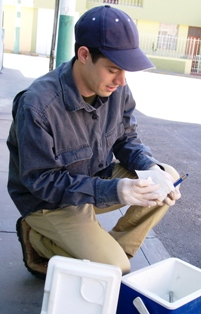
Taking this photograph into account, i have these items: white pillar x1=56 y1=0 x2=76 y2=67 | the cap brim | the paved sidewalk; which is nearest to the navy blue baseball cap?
the cap brim

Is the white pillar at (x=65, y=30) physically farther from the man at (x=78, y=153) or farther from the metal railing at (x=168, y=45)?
the metal railing at (x=168, y=45)

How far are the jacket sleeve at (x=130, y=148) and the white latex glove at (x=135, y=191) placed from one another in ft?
1.82

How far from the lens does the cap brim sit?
2.48m

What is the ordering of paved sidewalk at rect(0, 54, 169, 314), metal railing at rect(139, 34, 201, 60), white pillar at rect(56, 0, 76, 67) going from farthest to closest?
metal railing at rect(139, 34, 201, 60) → white pillar at rect(56, 0, 76, 67) → paved sidewalk at rect(0, 54, 169, 314)

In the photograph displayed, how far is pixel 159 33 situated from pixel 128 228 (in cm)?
2847

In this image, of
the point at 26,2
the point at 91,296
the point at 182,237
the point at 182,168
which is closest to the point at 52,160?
the point at 91,296

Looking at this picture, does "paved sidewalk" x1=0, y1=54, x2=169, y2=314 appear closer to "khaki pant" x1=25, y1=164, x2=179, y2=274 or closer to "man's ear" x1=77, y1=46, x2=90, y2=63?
"khaki pant" x1=25, y1=164, x2=179, y2=274

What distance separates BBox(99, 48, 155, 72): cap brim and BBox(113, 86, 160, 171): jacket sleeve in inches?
23.0

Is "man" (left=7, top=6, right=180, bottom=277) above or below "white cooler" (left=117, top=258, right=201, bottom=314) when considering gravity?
above

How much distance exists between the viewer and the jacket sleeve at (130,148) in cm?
310

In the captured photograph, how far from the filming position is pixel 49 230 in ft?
8.99

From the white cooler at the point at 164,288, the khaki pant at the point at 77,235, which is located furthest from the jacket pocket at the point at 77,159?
the white cooler at the point at 164,288

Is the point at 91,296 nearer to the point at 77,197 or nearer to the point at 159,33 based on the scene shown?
the point at 77,197

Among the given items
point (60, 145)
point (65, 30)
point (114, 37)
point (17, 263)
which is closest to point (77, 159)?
point (60, 145)
